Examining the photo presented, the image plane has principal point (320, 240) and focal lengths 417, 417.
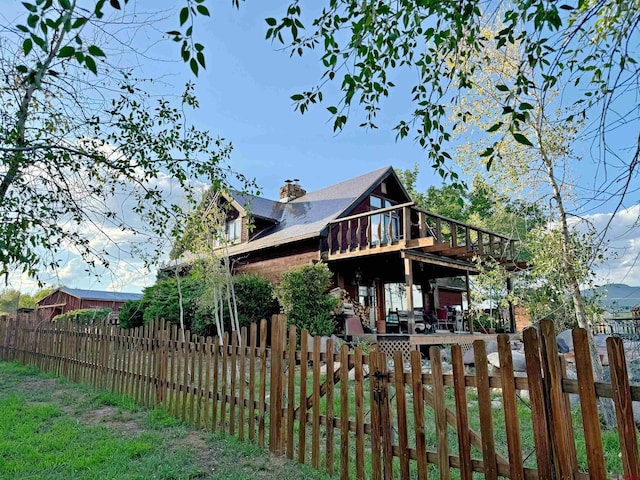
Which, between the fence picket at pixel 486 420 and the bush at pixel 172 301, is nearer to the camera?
the fence picket at pixel 486 420

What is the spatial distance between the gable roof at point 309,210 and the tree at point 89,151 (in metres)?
8.93

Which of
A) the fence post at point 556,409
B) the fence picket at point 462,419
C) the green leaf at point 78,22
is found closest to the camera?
the green leaf at point 78,22

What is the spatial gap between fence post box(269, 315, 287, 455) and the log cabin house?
25.8ft

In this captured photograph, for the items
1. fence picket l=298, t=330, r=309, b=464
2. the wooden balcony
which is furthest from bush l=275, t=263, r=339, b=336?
fence picket l=298, t=330, r=309, b=464

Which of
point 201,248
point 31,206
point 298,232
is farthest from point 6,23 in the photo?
point 298,232

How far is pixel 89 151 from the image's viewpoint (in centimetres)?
400

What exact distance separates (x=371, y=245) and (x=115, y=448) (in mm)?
9399

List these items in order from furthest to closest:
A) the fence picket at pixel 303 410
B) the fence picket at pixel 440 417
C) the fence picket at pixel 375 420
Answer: the fence picket at pixel 303 410
the fence picket at pixel 375 420
the fence picket at pixel 440 417

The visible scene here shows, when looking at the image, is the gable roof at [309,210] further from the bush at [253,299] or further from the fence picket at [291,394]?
the fence picket at [291,394]

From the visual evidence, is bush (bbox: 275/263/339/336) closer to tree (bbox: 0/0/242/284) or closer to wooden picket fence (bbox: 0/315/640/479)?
wooden picket fence (bbox: 0/315/640/479)

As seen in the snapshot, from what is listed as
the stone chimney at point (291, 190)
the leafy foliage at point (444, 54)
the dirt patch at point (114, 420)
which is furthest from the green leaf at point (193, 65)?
the stone chimney at point (291, 190)

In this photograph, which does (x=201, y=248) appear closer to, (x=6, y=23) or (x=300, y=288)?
(x=300, y=288)

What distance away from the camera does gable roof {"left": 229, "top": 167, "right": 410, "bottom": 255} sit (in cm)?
1456

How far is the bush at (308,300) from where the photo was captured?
11.1 m
